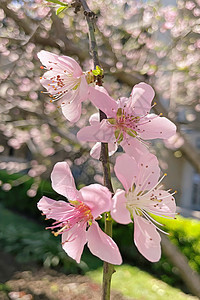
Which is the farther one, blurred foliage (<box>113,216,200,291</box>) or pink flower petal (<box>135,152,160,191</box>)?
blurred foliage (<box>113,216,200,291</box>)

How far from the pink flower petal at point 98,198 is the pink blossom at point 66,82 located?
0.19m

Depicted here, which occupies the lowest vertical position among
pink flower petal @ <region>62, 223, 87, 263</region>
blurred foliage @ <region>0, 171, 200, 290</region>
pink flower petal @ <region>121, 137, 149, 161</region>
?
blurred foliage @ <region>0, 171, 200, 290</region>

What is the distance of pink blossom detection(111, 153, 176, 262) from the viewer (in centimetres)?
58

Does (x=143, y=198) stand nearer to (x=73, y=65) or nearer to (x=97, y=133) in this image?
(x=97, y=133)

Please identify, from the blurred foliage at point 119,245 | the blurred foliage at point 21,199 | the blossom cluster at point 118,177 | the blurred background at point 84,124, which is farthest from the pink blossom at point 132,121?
the blurred foliage at point 21,199

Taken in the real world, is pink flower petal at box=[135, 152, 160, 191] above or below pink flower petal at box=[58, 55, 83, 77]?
below

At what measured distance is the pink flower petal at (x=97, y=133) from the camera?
1.99ft

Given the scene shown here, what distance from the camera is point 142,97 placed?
703mm

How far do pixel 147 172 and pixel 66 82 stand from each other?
281 millimetres

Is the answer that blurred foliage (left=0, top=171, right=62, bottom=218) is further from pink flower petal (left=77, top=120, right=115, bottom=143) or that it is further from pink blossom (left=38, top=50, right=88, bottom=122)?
pink flower petal (left=77, top=120, right=115, bottom=143)

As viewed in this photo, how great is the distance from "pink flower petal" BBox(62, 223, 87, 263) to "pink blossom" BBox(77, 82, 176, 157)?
0.17 m

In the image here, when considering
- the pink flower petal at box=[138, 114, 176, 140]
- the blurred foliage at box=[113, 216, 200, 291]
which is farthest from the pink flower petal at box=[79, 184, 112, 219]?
the blurred foliage at box=[113, 216, 200, 291]

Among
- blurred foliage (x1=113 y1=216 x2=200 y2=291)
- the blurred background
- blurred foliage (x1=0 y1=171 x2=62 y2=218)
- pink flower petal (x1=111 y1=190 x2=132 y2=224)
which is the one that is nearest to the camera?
pink flower petal (x1=111 y1=190 x2=132 y2=224)

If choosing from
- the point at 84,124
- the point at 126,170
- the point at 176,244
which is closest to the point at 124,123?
the point at 126,170
